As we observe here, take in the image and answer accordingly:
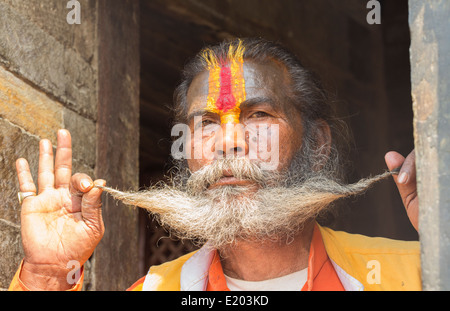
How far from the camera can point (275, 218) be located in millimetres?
2105

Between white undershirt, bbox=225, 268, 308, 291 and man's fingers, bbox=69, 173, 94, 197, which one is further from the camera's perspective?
white undershirt, bbox=225, 268, 308, 291

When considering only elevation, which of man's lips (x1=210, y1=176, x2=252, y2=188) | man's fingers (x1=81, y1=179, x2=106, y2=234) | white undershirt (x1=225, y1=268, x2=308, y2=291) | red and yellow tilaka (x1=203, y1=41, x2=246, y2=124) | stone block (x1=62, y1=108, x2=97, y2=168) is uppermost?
red and yellow tilaka (x1=203, y1=41, x2=246, y2=124)

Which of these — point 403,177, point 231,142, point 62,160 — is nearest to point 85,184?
point 62,160

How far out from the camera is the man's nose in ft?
7.15

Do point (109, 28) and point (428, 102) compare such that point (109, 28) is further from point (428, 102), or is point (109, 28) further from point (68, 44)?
point (428, 102)

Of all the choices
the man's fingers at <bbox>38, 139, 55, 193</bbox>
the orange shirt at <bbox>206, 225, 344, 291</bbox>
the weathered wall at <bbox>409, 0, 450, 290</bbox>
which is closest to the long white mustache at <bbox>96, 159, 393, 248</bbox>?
the orange shirt at <bbox>206, 225, 344, 291</bbox>

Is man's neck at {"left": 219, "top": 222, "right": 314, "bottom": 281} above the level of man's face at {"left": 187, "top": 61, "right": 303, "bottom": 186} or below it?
below

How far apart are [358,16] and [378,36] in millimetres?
531

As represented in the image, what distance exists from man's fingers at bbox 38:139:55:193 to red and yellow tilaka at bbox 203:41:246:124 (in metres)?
0.68

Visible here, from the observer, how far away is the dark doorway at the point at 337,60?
12.5 ft

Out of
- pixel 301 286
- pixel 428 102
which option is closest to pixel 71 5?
pixel 301 286

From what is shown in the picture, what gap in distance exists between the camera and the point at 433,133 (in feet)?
4.44

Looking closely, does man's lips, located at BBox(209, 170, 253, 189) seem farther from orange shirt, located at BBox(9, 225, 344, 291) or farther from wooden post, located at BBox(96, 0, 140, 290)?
wooden post, located at BBox(96, 0, 140, 290)

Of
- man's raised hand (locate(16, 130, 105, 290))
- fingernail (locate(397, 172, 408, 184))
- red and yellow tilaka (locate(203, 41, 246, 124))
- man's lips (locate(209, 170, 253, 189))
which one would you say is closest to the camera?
fingernail (locate(397, 172, 408, 184))
